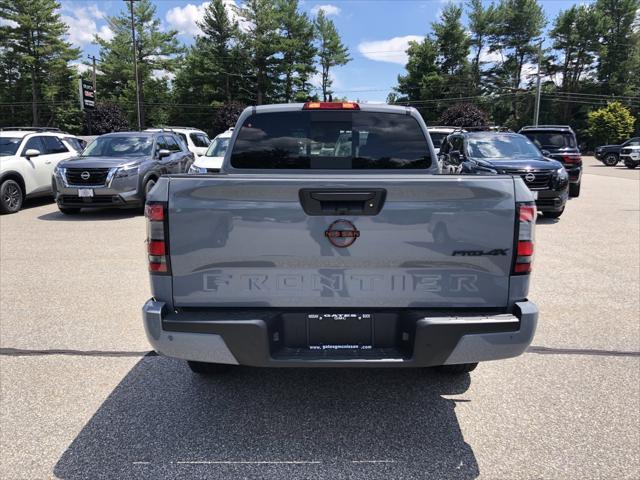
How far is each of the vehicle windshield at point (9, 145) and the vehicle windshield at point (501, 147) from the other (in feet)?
36.1

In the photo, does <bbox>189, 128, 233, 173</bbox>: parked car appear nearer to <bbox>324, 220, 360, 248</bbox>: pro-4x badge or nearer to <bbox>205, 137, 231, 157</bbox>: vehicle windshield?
<bbox>205, 137, 231, 157</bbox>: vehicle windshield

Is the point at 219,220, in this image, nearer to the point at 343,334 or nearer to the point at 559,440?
the point at 343,334

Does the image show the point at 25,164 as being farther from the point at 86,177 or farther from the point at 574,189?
the point at 574,189

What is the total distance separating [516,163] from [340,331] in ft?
30.3

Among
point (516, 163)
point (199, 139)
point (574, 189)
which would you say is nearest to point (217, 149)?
point (199, 139)

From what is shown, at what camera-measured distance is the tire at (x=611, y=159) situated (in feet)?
105

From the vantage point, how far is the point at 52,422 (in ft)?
10.2

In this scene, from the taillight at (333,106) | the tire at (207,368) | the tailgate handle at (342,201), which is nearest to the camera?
the tailgate handle at (342,201)

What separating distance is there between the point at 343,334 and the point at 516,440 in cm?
126

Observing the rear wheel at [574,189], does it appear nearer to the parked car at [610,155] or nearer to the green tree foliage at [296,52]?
the parked car at [610,155]

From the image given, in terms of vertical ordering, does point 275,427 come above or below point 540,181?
below

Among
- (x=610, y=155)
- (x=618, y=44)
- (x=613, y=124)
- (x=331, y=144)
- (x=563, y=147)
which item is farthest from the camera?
(x=618, y=44)

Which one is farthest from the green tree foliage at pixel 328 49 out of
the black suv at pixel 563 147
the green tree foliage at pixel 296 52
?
the black suv at pixel 563 147

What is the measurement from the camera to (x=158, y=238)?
2.62 meters
